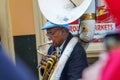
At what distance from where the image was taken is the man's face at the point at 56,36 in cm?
387

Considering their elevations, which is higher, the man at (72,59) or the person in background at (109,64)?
the person in background at (109,64)

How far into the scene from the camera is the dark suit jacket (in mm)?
3574

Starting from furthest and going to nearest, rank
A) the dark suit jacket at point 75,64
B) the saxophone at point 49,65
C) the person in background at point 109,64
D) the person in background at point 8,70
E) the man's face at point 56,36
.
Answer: the man's face at point 56,36 < the saxophone at point 49,65 < the dark suit jacket at point 75,64 < the person in background at point 8,70 < the person in background at point 109,64

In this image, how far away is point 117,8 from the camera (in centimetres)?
104

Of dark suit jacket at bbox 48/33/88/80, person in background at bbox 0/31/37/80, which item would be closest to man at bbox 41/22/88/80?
dark suit jacket at bbox 48/33/88/80

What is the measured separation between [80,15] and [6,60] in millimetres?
2500

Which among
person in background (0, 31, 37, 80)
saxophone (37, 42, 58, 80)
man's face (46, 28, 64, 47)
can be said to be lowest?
saxophone (37, 42, 58, 80)

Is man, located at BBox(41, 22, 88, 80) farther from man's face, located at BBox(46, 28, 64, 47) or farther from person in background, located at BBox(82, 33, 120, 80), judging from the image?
person in background, located at BBox(82, 33, 120, 80)

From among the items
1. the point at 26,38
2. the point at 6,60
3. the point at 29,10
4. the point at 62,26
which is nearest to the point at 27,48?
the point at 26,38

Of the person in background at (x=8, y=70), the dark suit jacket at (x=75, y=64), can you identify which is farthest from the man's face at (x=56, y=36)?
the person in background at (x=8, y=70)

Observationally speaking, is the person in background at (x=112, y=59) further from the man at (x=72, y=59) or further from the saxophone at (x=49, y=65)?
the saxophone at (x=49, y=65)

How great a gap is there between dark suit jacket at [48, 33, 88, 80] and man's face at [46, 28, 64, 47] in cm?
23

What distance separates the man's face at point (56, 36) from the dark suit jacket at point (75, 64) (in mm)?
235

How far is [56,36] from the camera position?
3924mm
